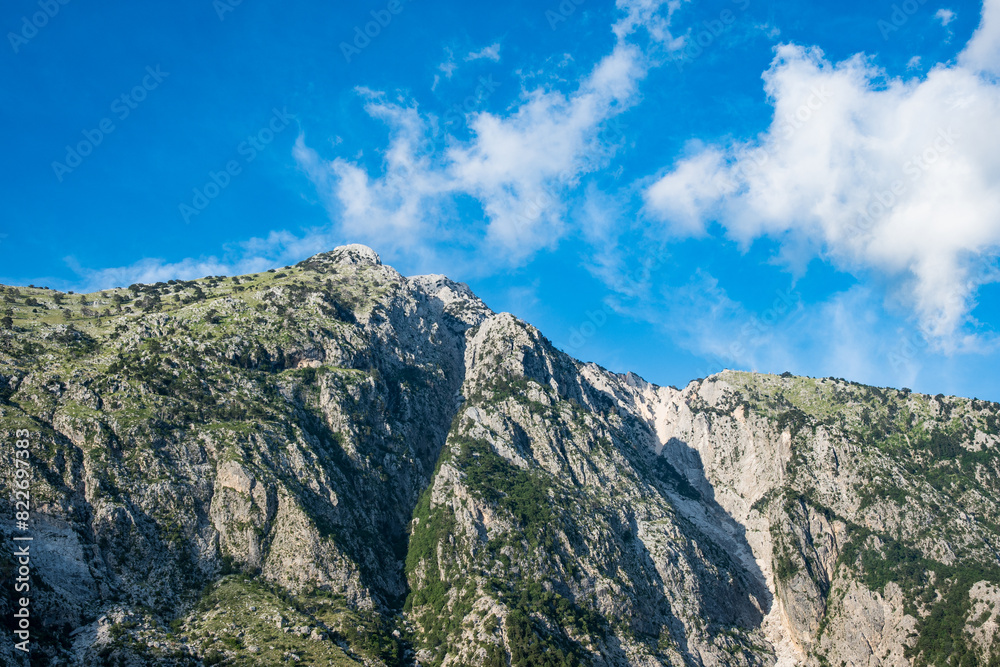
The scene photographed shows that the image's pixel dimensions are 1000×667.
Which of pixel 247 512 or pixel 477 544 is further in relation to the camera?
pixel 477 544

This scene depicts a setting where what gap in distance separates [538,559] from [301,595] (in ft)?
224

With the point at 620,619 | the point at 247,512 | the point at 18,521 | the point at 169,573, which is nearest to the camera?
the point at 18,521

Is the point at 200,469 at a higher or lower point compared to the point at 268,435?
lower

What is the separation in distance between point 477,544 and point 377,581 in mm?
31426

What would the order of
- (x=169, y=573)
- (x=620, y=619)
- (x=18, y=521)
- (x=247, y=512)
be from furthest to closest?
(x=620, y=619) → (x=247, y=512) → (x=169, y=573) → (x=18, y=521)

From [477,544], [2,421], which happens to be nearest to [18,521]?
[2,421]

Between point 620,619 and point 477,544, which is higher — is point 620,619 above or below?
below

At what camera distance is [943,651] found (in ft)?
566

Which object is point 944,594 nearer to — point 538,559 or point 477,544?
point 538,559

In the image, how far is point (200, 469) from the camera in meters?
172

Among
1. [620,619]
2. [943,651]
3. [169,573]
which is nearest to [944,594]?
[943,651]

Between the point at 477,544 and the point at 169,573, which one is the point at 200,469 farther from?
the point at 477,544

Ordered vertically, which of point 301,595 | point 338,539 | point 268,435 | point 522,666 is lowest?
point 522,666

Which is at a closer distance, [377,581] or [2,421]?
[2,421]
